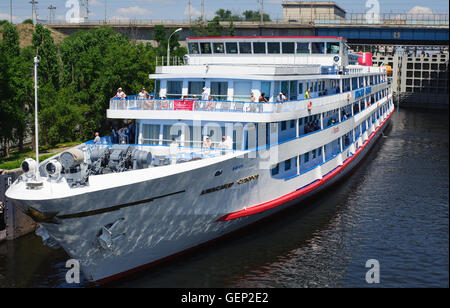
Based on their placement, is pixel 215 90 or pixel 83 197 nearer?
pixel 83 197

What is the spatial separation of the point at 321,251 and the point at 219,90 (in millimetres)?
9149

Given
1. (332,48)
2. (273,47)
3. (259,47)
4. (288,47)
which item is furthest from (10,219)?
(332,48)

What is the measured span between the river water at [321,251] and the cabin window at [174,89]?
791 cm

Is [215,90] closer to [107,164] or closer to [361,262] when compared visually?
[107,164]

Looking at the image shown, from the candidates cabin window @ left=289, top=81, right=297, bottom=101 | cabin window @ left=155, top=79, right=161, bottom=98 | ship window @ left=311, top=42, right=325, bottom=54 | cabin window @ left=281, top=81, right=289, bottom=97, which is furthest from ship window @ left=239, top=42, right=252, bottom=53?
cabin window @ left=155, top=79, right=161, bottom=98

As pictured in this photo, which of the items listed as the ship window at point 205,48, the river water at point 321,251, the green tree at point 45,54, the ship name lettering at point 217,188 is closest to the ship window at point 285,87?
the river water at point 321,251

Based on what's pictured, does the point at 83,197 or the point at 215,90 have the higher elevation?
the point at 215,90

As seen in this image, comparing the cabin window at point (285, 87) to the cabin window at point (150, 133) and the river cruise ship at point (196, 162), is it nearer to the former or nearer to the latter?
the river cruise ship at point (196, 162)

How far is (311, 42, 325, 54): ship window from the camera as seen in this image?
111 feet

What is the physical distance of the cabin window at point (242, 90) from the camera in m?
25.6
